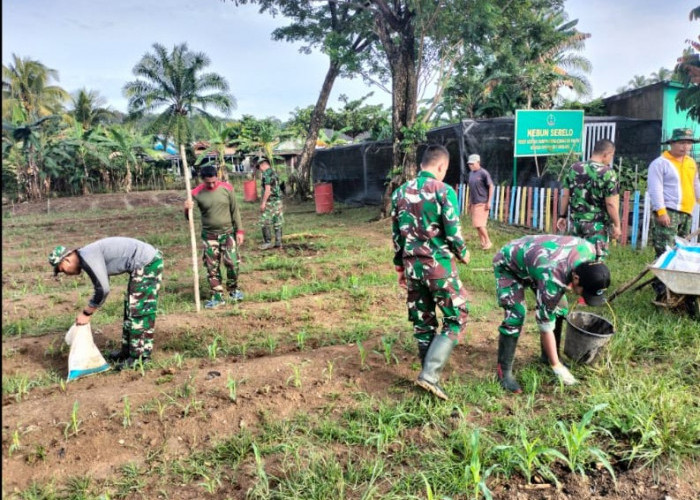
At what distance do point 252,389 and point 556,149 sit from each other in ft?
28.9

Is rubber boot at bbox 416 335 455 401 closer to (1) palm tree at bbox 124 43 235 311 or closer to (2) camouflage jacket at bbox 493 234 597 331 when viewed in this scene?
(2) camouflage jacket at bbox 493 234 597 331

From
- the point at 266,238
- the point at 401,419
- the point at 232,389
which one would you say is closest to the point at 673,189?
the point at 401,419

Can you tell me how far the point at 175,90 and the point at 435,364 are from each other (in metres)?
24.9

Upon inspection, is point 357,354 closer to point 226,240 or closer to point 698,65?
point 226,240

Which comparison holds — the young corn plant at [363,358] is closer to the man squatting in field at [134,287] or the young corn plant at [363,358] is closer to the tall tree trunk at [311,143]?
Answer: the man squatting in field at [134,287]

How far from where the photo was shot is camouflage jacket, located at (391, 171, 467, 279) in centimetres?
330

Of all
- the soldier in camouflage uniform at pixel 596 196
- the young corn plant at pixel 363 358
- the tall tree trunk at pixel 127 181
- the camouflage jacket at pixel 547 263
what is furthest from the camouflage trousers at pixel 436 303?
the tall tree trunk at pixel 127 181

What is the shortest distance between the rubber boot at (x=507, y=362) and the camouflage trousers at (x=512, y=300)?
0.05 metres

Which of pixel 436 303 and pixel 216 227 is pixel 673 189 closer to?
pixel 436 303

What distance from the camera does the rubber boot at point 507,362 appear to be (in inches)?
137

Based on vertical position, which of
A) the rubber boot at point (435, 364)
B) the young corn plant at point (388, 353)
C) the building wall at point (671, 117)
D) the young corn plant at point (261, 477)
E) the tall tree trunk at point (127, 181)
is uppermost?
the building wall at point (671, 117)

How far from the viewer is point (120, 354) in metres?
4.48

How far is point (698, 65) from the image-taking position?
7016mm

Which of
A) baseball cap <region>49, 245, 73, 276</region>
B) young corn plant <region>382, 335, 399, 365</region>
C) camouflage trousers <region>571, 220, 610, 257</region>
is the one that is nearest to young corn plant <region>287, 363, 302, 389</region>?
young corn plant <region>382, 335, 399, 365</region>
